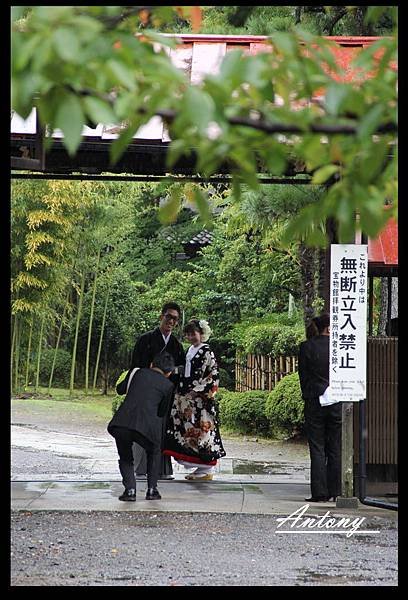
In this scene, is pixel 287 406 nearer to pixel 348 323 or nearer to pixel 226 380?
pixel 226 380

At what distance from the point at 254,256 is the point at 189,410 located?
829 cm

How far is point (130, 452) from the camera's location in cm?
816

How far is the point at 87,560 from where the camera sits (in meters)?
6.15

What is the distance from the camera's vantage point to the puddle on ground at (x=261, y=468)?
35.4 feet

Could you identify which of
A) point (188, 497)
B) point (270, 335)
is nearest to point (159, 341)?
point (188, 497)

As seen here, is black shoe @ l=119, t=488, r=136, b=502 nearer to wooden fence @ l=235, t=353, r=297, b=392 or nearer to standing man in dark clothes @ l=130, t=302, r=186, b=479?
standing man in dark clothes @ l=130, t=302, r=186, b=479

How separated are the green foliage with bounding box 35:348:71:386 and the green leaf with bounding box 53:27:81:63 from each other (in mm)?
20361

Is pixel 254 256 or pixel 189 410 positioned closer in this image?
pixel 189 410

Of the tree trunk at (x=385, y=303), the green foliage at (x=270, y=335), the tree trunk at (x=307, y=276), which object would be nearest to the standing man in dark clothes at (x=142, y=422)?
the tree trunk at (x=385, y=303)

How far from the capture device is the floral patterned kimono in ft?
31.7

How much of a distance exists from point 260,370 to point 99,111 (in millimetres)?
14794

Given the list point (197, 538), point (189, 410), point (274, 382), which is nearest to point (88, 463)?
point (189, 410)

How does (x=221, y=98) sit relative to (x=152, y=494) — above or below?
above
